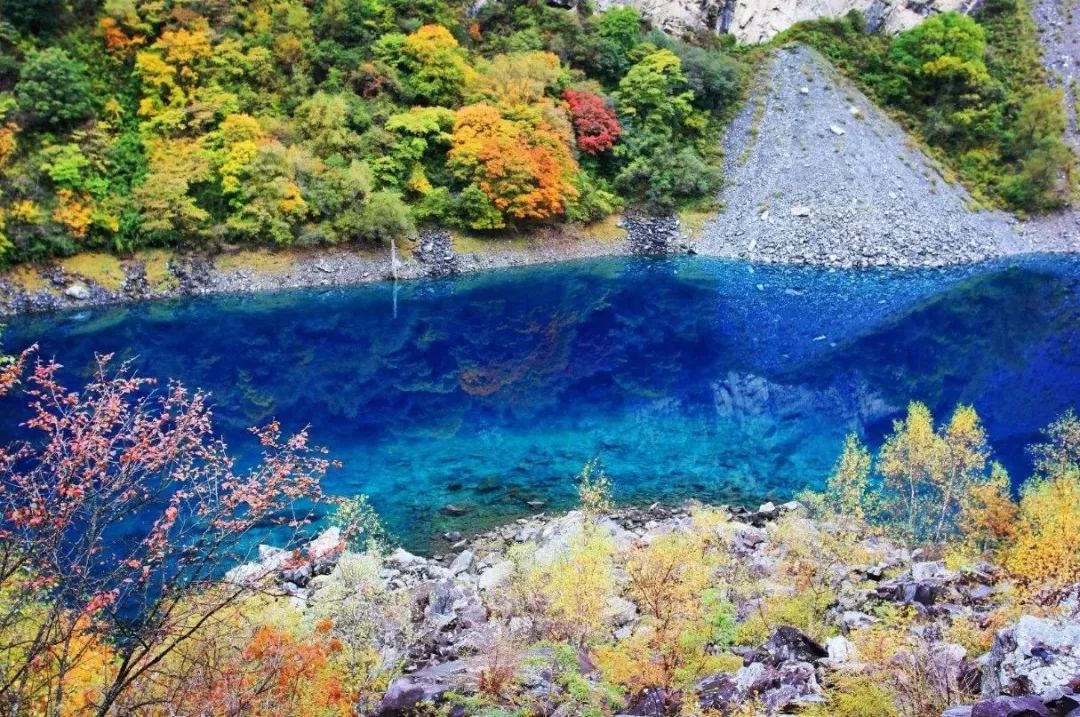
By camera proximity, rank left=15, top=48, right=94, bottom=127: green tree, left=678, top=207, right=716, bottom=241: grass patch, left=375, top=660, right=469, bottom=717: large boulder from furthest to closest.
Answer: left=678, top=207, right=716, bottom=241: grass patch → left=15, top=48, right=94, bottom=127: green tree → left=375, top=660, right=469, bottom=717: large boulder

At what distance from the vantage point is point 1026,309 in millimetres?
47062

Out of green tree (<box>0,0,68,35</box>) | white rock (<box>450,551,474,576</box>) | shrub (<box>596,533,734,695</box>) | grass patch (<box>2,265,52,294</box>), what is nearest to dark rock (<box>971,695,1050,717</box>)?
shrub (<box>596,533,734,695</box>)

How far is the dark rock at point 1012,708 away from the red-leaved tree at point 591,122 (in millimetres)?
54855

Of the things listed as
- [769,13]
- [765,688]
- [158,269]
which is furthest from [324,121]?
[765,688]

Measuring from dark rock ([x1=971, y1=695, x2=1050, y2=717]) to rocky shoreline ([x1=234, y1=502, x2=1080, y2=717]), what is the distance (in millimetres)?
16

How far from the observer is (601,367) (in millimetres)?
39750

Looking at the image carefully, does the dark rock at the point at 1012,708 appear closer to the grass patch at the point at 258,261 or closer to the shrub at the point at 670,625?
the shrub at the point at 670,625

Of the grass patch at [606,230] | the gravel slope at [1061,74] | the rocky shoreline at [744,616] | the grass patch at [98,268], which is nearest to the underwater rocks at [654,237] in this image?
the grass patch at [606,230]

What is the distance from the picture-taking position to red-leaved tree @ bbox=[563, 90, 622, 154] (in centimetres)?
5975

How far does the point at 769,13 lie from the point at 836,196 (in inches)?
972

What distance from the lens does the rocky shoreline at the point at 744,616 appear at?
10.5 m

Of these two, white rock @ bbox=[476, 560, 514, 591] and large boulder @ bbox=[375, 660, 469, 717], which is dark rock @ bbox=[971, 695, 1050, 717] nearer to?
large boulder @ bbox=[375, 660, 469, 717]

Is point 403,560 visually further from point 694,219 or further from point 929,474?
point 694,219

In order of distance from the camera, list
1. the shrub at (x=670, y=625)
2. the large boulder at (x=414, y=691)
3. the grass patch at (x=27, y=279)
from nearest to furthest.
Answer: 1. the large boulder at (x=414, y=691)
2. the shrub at (x=670, y=625)
3. the grass patch at (x=27, y=279)
